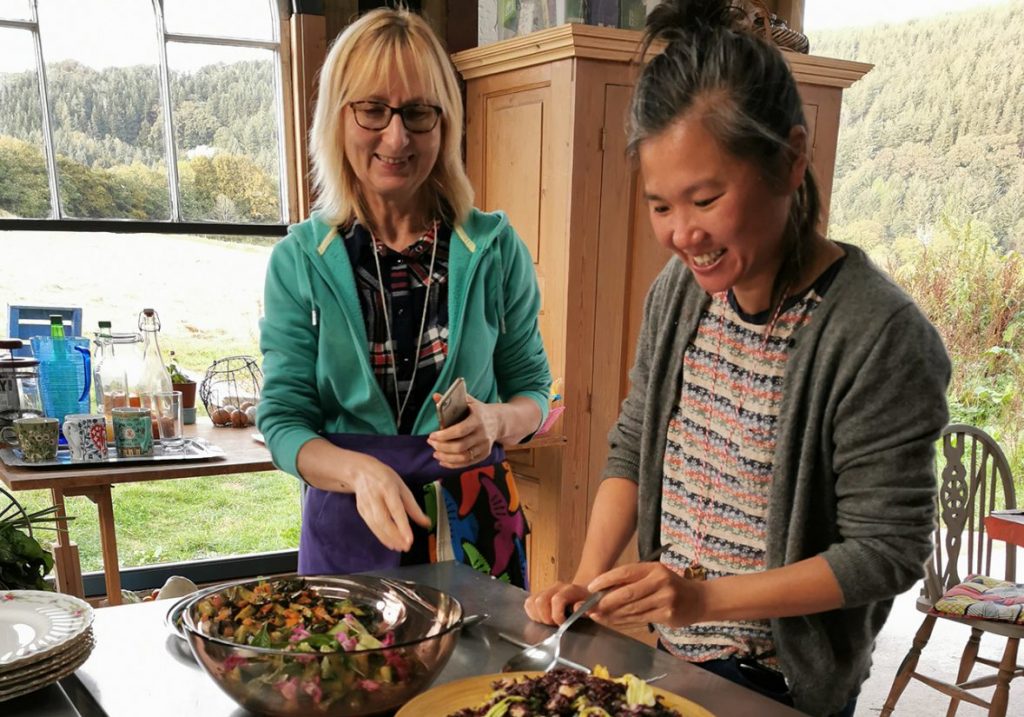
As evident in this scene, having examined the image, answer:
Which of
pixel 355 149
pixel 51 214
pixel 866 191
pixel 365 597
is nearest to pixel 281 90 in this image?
pixel 51 214

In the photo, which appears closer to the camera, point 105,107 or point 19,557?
point 19,557

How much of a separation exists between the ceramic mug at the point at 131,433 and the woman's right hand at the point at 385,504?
1400 mm

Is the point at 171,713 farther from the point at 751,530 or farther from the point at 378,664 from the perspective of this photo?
the point at 751,530

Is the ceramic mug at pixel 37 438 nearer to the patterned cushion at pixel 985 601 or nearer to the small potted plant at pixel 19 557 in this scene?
the small potted plant at pixel 19 557

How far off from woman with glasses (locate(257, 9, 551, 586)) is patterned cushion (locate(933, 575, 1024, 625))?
1.77 m

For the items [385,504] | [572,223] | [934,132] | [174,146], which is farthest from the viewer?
[934,132]

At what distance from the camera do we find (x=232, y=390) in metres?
3.28

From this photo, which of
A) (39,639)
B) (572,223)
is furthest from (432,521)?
(572,223)

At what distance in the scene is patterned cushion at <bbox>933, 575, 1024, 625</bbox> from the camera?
2.70 m

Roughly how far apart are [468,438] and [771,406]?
484 millimetres

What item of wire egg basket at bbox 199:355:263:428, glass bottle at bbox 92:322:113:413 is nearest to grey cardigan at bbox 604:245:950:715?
wire egg basket at bbox 199:355:263:428

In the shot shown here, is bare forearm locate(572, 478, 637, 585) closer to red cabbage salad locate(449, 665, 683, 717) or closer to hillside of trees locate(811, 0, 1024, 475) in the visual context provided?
red cabbage salad locate(449, 665, 683, 717)

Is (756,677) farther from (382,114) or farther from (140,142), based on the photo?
(140,142)

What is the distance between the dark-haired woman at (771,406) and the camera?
1035mm
